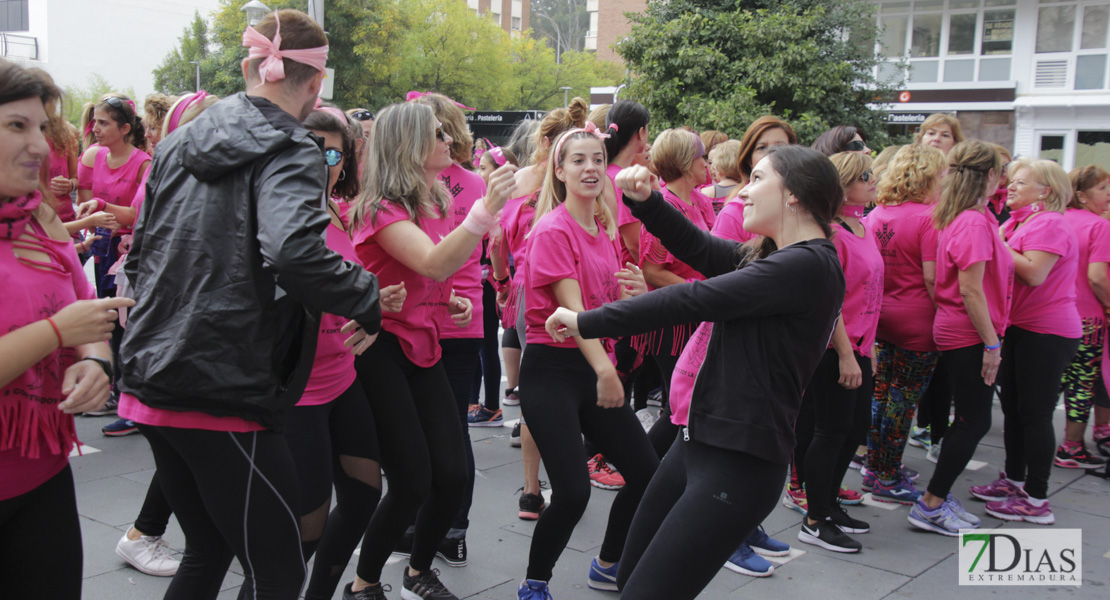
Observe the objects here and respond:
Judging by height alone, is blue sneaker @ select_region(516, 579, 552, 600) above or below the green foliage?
below

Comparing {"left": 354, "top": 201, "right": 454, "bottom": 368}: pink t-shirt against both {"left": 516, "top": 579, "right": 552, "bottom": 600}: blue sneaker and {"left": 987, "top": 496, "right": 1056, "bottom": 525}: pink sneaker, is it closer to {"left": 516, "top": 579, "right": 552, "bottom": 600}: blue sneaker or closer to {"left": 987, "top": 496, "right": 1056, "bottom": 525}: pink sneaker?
{"left": 516, "top": 579, "right": 552, "bottom": 600}: blue sneaker

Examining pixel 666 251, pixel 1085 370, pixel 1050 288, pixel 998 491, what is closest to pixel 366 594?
pixel 666 251

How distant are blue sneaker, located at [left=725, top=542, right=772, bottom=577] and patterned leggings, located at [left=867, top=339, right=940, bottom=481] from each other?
150 centimetres

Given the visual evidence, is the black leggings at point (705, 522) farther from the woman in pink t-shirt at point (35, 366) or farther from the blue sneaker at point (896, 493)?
the blue sneaker at point (896, 493)

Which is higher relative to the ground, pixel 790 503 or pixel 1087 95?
pixel 1087 95

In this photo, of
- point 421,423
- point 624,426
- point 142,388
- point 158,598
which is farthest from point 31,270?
point 624,426

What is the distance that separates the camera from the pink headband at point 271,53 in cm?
242

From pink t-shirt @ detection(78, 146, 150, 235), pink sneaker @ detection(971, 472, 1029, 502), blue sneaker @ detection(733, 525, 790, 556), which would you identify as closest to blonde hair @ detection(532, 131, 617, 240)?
blue sneaker @ detection(733, 525, 790, 556)

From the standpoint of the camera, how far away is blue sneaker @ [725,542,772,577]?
4082 millimetres

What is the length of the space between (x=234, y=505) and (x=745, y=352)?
1.54 m

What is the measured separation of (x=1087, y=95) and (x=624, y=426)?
26690 millimetres

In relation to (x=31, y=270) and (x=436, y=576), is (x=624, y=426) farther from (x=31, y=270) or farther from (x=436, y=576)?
(x=31, y=270)

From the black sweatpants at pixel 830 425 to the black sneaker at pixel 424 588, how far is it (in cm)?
197

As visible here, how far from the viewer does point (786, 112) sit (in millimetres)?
13430
